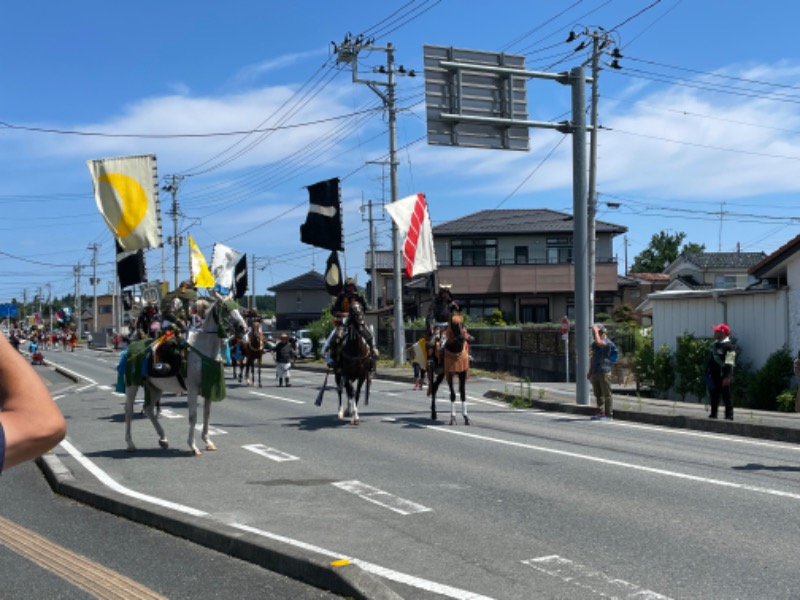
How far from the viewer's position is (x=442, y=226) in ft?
179

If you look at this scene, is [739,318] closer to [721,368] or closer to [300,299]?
[721,368]

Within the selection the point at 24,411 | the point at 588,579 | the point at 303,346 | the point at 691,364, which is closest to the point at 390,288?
the point at 303,346

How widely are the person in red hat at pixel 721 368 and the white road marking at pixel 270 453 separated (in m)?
8.12

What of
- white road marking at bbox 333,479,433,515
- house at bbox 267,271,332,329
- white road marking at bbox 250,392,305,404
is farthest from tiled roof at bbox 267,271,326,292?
white road marking at bbox 333,479,433,515

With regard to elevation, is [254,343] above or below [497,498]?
above

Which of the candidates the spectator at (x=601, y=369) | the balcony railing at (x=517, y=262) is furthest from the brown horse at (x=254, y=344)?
the balcony railing at (x=517, y=262)

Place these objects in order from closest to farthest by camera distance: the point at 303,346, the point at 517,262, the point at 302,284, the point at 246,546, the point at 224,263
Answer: the point at 246,546
the point at 224,263
the point at 303,346
the point at 517,262
the point at 302,284

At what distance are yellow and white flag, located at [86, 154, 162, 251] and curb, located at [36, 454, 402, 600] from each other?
7.13m

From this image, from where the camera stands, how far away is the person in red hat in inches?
605

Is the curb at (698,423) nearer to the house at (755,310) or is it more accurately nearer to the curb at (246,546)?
the house at (755,310)

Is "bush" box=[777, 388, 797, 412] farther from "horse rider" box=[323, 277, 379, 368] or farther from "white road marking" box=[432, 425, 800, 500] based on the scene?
"horse rider" box=[323, 277, 379, 368]

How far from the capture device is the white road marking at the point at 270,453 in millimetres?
11982

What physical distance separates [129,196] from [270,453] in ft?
20.6

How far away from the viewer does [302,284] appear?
3408 inches
